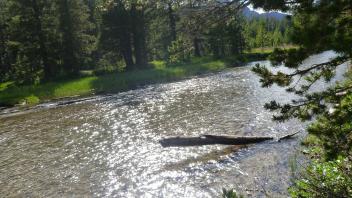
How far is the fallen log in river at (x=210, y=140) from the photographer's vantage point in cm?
1736

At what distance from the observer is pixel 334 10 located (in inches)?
268

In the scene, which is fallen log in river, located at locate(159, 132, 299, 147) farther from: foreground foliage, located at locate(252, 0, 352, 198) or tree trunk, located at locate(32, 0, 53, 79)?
tree trunk, located at locate(32, 0, 53, 79)

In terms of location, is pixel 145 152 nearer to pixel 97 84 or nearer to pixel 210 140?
pixel 210 140

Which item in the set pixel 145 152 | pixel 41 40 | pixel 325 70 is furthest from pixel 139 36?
pixel 325 70

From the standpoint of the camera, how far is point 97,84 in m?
48.4

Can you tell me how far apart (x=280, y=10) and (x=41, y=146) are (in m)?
17.3

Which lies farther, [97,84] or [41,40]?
[41,40]

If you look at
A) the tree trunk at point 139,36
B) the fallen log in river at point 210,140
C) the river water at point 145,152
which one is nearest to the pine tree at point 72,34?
the tree trunk at point 139,36

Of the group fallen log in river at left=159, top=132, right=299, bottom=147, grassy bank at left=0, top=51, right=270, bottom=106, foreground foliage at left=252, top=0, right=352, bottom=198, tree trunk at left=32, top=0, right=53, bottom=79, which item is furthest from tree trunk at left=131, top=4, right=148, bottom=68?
foreground foliage at left=252, top=0, right=352, bottom=198

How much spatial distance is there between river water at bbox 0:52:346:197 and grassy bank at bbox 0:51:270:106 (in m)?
11.6

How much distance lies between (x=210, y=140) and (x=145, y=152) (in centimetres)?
310

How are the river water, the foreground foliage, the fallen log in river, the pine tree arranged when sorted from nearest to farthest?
the foreground foliage
the river water
the fallen log in river
the pine tree

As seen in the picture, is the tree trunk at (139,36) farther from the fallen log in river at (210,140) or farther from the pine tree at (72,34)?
the fallen log in river at (210,140)

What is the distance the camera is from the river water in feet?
43.5
